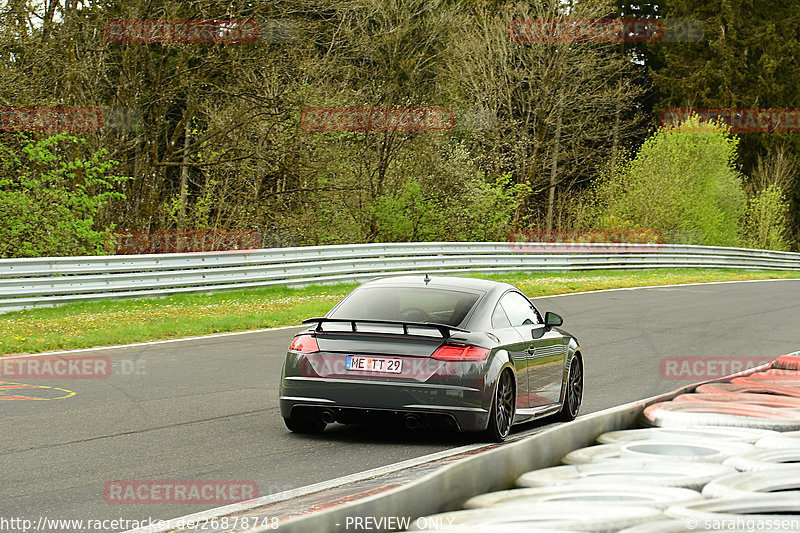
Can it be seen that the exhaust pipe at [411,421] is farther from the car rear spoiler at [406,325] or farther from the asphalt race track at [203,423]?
the car rear spoiler at [406,325]

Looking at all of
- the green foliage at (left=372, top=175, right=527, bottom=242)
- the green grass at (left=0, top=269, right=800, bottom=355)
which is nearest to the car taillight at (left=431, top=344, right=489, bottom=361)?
the green grass at (left=0, top=269, right=800, bottom=355)

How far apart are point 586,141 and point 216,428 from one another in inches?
1840

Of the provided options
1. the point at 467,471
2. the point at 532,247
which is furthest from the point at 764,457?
the point at 532,247

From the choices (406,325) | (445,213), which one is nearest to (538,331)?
(406,325)

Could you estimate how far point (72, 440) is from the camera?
8.33m

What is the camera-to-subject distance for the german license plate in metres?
8.27

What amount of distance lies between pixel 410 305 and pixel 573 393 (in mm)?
2125

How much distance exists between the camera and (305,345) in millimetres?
8625

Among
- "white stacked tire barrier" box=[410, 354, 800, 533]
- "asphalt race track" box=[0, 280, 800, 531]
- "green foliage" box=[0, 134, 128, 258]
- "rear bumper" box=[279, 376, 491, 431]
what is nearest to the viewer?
"white stacked tire barrier" box=[410, 354, 800, 533]

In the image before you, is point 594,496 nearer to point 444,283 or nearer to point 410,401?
point 410,401

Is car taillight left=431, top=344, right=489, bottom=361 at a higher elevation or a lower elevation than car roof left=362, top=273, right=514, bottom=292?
lower

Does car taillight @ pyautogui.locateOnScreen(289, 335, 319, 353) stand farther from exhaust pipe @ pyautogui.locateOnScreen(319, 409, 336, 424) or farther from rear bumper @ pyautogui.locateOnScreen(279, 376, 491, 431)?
exhaust pipe @ pyautogui.locateOnScreen(319, 409, 336, 424)

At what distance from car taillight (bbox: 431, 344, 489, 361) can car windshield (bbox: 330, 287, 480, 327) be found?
48 cm

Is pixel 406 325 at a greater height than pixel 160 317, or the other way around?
pixel 406 325
